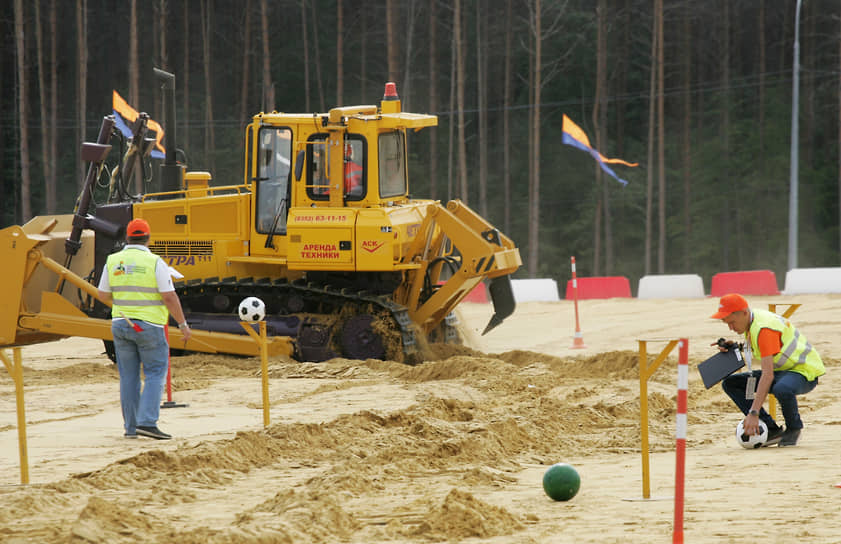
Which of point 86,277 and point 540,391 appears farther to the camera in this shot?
point 86,277

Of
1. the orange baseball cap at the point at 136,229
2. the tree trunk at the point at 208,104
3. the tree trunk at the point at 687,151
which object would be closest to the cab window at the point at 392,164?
the orange baseball cap at the point at 136,229

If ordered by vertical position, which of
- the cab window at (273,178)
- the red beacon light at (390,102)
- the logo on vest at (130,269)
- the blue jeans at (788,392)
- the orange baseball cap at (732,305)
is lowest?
the blue jeans at (788,392)

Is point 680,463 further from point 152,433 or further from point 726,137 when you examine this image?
point 726,137

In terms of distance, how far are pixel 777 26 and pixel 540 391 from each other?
44.6 metres

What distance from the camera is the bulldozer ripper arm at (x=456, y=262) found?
1502 centimetres

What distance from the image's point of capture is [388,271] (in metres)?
15.5

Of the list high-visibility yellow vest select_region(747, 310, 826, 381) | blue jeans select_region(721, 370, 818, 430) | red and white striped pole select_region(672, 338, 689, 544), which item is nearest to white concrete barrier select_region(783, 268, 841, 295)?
high-visibility yellow vest select_region(747, 310, 826, 381)

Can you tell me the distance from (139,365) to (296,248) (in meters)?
4.95

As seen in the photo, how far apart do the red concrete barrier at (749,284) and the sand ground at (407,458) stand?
8377 millimetres

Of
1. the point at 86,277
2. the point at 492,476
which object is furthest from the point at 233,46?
the point at 492,476

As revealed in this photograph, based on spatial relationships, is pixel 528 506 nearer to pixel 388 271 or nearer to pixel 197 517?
pixel 197 517

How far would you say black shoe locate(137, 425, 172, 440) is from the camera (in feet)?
33.6

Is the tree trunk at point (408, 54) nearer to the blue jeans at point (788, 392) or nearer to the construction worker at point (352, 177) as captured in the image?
the construction worker at point (352, 177)

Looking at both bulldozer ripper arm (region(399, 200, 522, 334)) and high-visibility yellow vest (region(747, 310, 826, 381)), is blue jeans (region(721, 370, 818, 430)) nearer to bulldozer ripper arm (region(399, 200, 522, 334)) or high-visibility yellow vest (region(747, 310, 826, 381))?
high-visibility yellow vest (region(747, 310, 826, 381))
